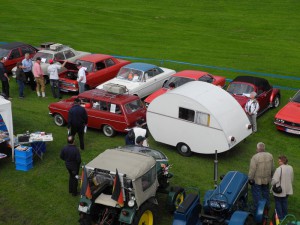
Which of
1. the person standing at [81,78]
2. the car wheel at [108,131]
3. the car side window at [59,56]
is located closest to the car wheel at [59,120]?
the car wheel at [108,131]

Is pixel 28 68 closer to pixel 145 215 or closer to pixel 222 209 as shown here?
pixel 145 215

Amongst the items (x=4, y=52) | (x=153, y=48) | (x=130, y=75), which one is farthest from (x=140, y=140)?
(x=153, y=48)

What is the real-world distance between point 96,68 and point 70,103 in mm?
4169

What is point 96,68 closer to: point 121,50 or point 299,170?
point 121,50

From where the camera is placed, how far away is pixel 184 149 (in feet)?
48.4

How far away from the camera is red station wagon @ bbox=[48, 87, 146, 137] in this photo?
622 inches

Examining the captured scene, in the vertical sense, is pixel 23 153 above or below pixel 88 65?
below

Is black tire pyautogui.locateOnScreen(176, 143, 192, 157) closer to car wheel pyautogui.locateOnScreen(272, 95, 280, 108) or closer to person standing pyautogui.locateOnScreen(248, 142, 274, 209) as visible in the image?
Answer: person standing pyautogui.locateOnScreen(248, 142, 274, 209)

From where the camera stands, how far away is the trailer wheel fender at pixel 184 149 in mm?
14680

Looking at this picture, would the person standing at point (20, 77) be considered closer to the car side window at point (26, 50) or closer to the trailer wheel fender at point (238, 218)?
the car side window at point (26, 50)

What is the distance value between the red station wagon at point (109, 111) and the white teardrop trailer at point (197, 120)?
3.26 feet

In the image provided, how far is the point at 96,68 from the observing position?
820 inches

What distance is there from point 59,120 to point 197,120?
555cm

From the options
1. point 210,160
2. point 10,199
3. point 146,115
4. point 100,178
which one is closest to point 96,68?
point 146,115
